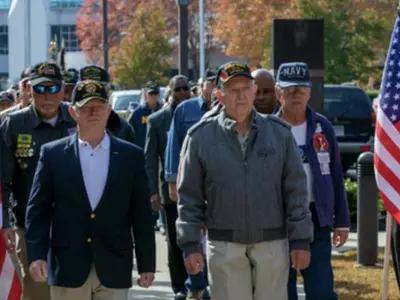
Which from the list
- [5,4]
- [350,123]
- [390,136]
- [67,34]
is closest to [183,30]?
[350,123]

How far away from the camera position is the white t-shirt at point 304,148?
26.3ft

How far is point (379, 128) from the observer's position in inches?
341

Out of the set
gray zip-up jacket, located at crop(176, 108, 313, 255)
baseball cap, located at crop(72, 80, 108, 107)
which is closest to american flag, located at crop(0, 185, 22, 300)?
gray zip-up jacket, located at crop(176, 108, 313, 255)

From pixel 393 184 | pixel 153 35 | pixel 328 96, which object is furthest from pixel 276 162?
pixel 153 35

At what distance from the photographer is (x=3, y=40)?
10219cm

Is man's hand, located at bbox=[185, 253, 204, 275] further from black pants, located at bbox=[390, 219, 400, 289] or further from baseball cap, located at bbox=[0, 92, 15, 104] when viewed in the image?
baseball cap, located at bbox=[0, 92, 15, 104]

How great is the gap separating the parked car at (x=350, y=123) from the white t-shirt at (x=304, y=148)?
1338cm

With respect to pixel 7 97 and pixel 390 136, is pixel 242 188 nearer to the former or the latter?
pixel 390 136

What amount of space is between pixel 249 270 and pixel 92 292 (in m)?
0.93

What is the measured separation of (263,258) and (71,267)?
43.9 inches

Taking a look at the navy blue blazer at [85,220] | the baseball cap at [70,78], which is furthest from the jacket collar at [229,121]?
the baseball cap at [70,78]

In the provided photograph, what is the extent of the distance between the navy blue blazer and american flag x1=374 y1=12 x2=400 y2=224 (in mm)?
2258

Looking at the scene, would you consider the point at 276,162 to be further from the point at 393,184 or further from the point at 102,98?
the point at 393,184

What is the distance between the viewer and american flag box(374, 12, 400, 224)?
8484 mm
